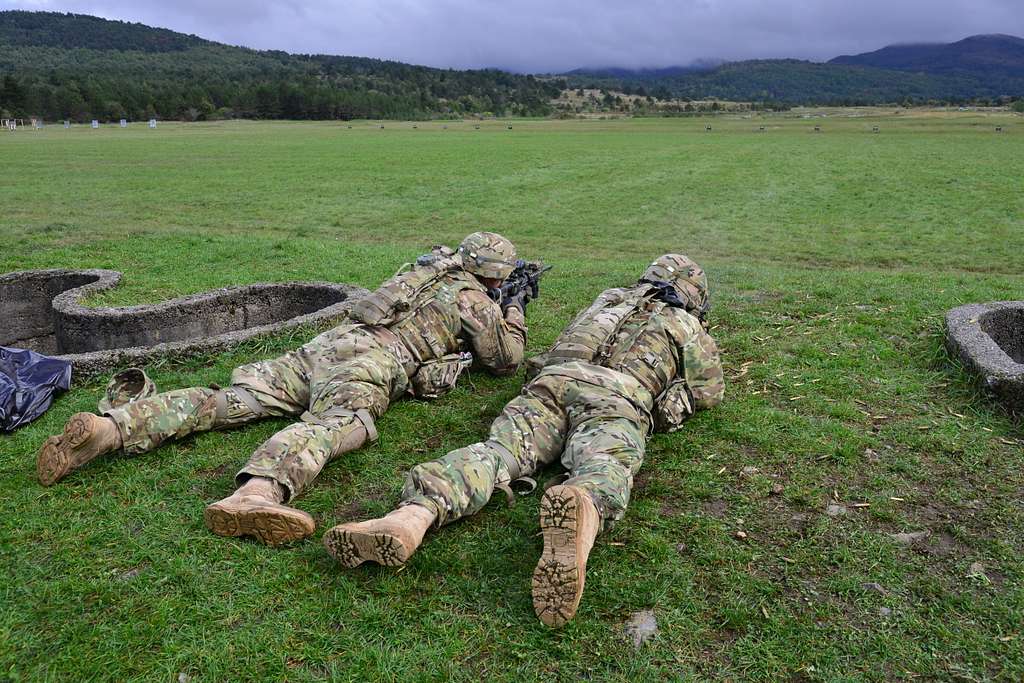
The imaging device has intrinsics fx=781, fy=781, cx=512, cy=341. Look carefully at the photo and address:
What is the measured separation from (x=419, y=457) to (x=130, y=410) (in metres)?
1.92

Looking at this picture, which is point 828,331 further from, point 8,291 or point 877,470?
Answer: point 8,291

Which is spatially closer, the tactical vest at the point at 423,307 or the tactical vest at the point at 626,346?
the tactical vest at the point at 626,346

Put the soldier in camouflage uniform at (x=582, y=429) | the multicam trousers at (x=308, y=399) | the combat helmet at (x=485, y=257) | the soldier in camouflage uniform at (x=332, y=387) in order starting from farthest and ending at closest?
the combat helmet at (x=485, y=257) < the multicam trousers at (x=308, y=399) < the soldier in camouflage uniform at (x=332, y=387) < the soldier in camouflage uniform at (x=582, y=429)

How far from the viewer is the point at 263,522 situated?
4.05 meters

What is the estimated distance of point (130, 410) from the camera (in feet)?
16.9

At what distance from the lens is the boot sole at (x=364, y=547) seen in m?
3.68

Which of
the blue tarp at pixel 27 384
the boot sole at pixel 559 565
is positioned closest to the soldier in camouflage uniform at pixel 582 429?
the boot sole at pixel 559 565

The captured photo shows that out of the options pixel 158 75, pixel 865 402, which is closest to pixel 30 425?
pixel 865 402

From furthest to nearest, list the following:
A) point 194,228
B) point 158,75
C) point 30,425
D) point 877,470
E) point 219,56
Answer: point 219,56 < point 158,75 < point 194,228 < point 30,425 < point 877,470

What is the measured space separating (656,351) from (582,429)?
3.34 feet

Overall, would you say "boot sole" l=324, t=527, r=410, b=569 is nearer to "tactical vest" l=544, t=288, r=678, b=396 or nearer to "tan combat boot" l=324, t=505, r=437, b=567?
"tan combat boot" l=324, t=505, r=437, b=567

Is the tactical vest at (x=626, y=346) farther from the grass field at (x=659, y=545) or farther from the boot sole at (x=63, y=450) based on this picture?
the boot sole at (x=63, y=450)

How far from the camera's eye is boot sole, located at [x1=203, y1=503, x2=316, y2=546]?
4.04m

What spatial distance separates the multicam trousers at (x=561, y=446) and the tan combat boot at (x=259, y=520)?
0.56 metres
